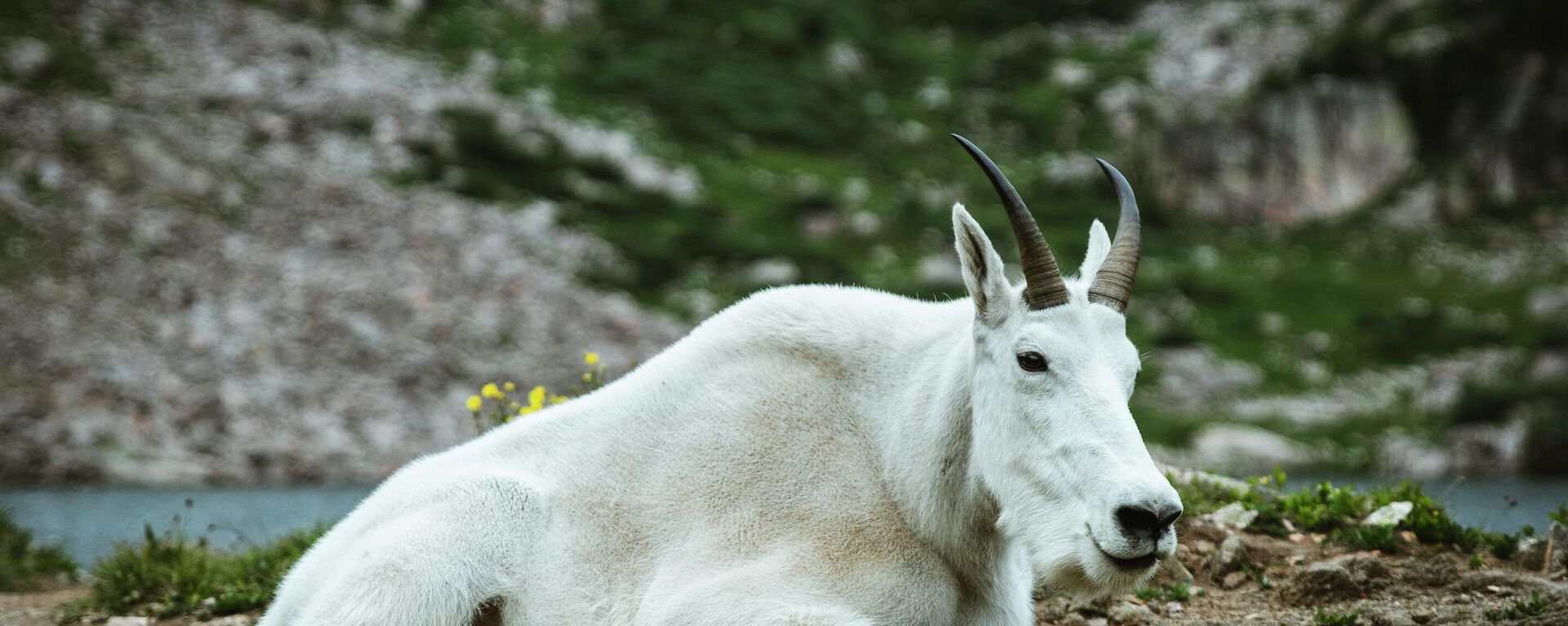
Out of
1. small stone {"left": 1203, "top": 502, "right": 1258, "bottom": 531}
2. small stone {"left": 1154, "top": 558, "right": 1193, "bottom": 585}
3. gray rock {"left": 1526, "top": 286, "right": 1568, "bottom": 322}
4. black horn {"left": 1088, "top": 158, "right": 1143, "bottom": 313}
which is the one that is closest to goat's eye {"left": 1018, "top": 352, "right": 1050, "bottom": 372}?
black horn {"left": 1088, "top": 158, "right": 1143, "bottom": 313}

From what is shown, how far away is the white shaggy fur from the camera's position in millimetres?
5625

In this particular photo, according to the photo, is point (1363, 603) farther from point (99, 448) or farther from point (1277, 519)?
point (99, 448)

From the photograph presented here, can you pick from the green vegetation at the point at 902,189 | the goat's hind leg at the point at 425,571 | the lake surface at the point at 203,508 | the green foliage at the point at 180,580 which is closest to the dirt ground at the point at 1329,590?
the goat's hind leg at the point at 425,571

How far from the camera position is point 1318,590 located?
7414mm

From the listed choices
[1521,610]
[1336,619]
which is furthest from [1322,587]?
[1521,610]

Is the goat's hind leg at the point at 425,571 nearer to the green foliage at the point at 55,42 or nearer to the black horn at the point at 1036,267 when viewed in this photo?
the black horn at the point at 1036,267

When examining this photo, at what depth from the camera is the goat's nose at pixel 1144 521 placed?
5.13 meters

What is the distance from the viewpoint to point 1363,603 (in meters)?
7.20

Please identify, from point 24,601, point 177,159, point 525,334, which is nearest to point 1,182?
point 177,159

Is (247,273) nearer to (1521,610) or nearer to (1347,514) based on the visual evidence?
(1347,514)

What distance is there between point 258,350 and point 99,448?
4322 millimetres

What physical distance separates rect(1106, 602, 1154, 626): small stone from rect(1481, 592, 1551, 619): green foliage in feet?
5.87

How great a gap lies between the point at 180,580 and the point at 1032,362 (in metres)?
6.78

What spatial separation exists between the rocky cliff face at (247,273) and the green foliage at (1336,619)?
22.6m
